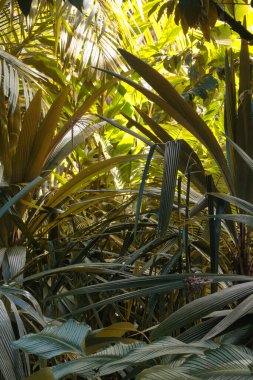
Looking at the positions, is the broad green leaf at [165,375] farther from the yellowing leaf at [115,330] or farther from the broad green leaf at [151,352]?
the yellowing leaf at [115,330]

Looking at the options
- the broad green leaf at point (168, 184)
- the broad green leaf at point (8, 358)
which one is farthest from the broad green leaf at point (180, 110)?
the broad green leaf at point (8, 358)

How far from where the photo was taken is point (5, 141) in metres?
2.34

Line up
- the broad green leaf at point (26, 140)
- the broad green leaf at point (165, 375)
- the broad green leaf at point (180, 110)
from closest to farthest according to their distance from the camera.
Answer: the broad green leaf at point (165, 375) → the broad green leaf at point (180, 110) → the broad green leaf at point (26, 140)

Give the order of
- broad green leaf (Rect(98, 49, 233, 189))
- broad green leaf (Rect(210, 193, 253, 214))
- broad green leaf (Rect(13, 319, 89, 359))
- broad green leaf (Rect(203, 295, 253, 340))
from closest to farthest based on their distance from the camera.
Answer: broad green leaf (Rect(13, 319, 89, 359)) → broad green leaf (Rect(203, 295, 253, 340)) → broad green leaf (Rect(210, 193, 253, 214)) → broad green leaf (Rect(98, 49, 233, 189))

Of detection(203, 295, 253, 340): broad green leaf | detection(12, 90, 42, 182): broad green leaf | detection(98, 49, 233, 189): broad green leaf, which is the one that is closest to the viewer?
detection(203, 295, 253, 340): broad green leaf

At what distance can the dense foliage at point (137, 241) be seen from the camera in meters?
0.98

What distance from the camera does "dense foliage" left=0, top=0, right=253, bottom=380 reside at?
0.98 metres

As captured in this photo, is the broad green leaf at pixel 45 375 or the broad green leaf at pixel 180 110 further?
the broad green leaf at pixel 180 110

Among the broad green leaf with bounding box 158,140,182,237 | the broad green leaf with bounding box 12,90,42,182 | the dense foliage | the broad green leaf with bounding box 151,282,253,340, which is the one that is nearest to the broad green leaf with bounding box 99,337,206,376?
the dense foliage

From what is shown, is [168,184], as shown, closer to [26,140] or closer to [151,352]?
[151,352]

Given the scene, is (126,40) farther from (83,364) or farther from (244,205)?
(83,364)

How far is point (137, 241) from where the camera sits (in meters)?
2.29

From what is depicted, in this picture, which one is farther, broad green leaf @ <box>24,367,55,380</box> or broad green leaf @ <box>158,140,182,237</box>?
broad green leaf @ <box>158,140,182,237</box>

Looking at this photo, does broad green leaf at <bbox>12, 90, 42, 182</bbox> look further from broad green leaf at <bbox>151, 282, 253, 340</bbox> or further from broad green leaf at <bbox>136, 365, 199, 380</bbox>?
broad green leaf at <bbox>136, 365, 199, 380</bbox>
